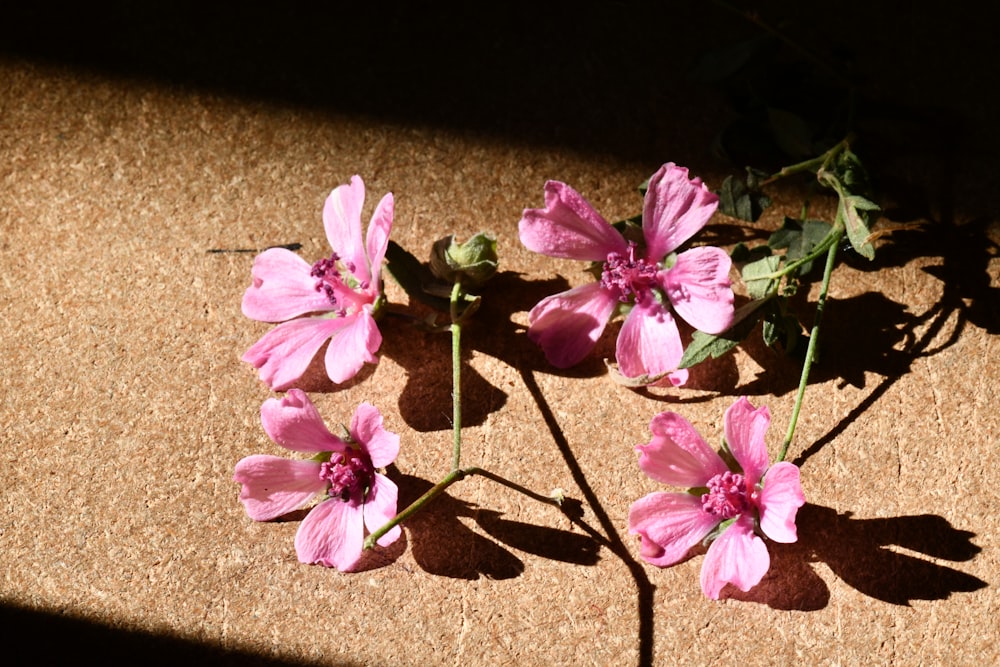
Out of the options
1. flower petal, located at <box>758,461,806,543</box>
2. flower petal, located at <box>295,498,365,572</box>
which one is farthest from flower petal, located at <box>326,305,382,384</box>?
flower petal, located at <box>758,461,806,543</box>

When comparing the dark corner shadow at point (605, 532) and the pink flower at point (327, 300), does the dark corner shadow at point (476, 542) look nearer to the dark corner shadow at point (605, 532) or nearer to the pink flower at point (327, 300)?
the dark corner shadow at point (605, 532)

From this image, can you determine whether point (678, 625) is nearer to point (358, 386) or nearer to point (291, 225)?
point (358, 386)

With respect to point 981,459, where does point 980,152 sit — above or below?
above

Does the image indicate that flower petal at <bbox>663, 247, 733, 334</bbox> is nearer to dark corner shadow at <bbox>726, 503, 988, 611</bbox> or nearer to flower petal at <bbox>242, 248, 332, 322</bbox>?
dark corner shadow at <bbox>726, 503, 988, 611</bbox>

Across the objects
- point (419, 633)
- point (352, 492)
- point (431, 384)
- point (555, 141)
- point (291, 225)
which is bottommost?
point (419, 633)

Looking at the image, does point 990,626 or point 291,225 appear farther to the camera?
point 291,225

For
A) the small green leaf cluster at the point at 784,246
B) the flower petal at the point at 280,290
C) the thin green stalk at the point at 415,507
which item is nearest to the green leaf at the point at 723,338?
the small green leaf cluster at the point at 784,246

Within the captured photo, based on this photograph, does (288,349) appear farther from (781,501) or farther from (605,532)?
(781,501)

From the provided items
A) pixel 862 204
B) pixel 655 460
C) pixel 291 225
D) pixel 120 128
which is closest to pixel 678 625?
pixel 655 460
